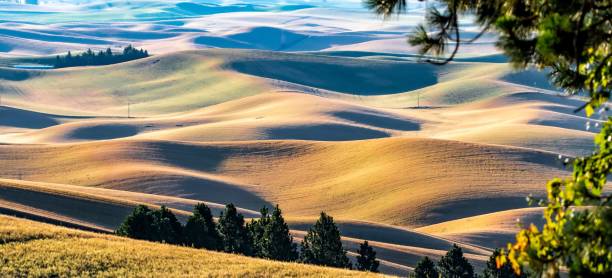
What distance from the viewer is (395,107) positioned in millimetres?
172500

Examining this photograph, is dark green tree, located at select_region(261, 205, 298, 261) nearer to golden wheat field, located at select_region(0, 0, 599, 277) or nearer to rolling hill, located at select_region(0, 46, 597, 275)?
golden wheat field, located at select_region(0, 0, 599, 277)

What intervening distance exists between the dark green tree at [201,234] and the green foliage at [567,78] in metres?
29.4

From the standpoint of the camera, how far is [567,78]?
32.7 feet

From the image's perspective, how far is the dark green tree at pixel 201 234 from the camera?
1534 inches

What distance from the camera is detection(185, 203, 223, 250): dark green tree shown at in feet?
128

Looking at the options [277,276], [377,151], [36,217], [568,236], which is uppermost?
[568,236]

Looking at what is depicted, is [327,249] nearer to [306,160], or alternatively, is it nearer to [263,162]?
[306,160]

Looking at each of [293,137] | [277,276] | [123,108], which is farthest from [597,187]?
[123,108]

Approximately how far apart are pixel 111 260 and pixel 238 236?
20934 mm

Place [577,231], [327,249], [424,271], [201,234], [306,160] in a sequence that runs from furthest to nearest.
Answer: [306,160] → [327,249] → [201,234] → [424,271] → [577,231]

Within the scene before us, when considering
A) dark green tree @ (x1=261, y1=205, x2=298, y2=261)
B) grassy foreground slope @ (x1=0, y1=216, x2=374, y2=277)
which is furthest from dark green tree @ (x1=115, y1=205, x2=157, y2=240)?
grassy foreground slope @ (x1=0, y1=216, x2=374, y2=277)

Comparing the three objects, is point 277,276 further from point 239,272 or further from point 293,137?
point 293,137

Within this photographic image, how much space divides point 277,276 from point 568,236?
12.8 metres

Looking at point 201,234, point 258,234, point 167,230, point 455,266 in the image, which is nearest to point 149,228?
point 167,230
